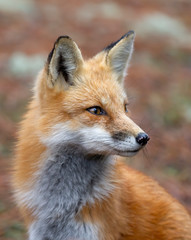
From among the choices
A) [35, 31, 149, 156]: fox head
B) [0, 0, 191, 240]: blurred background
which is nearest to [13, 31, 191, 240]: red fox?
[35, 31, 149, 156]: fox head

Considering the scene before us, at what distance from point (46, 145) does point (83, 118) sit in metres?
0.58

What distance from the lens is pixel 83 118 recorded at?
4.40 metres

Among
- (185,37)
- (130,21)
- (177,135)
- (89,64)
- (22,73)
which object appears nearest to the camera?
(89,64)

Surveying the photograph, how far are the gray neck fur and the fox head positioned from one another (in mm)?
265

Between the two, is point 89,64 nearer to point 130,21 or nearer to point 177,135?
point 177,135

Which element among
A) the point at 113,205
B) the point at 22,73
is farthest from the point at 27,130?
the point at 22,73

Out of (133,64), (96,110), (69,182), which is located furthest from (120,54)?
(133,64)

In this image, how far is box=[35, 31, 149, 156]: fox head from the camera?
428cm

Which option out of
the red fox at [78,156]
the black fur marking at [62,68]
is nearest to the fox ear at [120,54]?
the red fox at [78,156]

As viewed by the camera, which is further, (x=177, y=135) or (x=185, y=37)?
(x=185, y=37)

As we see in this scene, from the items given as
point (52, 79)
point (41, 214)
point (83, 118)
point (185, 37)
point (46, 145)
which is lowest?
point (41, 214)

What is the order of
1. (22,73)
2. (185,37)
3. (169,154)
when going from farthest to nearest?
(185,37), (22,73), (169,154)

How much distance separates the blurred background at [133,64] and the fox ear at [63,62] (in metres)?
1.36

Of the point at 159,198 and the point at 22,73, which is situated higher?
the point at 22,73
